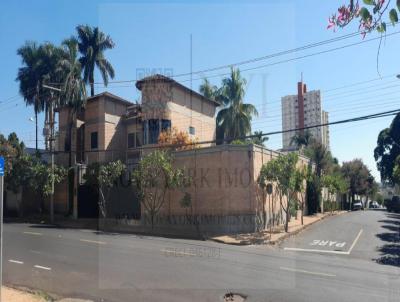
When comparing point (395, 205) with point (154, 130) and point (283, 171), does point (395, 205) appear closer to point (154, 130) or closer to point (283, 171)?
point (154, 130)

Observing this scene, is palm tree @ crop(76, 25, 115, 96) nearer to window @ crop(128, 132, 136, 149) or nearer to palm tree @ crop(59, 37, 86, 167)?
palm tree @ crop(59, 37, 86, 167)

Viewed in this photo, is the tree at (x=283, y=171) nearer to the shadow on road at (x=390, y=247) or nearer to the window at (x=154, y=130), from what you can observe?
the shadow on road at (x=390, y=247)

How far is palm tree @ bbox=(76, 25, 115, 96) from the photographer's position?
4616cm

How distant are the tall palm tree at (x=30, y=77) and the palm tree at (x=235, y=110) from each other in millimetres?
19538

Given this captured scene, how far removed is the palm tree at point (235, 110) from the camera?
149 ft

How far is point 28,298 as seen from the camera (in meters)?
9.13

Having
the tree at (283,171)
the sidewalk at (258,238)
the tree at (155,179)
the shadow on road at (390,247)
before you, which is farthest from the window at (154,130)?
the shadow on road at (390,247)

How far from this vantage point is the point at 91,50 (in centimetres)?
4600

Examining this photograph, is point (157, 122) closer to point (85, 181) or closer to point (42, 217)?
point (85, 181)

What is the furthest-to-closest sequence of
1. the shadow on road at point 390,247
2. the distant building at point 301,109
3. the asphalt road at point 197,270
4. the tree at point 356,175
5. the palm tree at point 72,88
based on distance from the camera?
the tree at point 356,175, the palm tree at point 72,88, the distant building at point 301,109, the shadow on road at point 390,247, the asphalt road at point 197,270

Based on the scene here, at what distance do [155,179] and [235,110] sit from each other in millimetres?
21021

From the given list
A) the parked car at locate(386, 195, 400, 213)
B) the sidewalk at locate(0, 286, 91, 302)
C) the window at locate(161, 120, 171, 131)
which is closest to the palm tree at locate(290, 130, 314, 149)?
the parked car at locate(386, 195, 400, 213)

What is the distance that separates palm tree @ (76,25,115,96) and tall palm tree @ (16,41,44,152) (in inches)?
191

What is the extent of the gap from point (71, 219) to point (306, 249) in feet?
70.3
